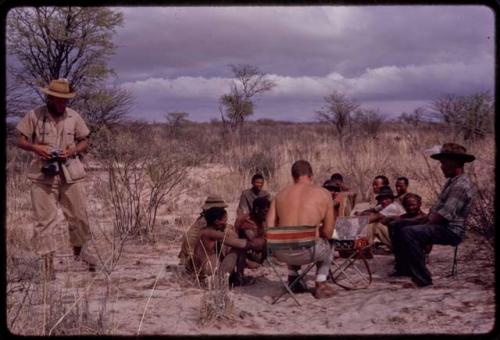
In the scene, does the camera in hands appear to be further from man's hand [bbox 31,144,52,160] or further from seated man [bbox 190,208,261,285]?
seated man [bbox 190,208,261,285]

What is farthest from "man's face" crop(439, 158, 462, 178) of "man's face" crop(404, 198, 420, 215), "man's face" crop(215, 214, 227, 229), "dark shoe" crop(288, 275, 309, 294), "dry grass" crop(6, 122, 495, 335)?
"man's face" crop(215, 214, 227, 229)

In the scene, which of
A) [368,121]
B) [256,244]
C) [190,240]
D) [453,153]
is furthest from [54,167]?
[368,121]

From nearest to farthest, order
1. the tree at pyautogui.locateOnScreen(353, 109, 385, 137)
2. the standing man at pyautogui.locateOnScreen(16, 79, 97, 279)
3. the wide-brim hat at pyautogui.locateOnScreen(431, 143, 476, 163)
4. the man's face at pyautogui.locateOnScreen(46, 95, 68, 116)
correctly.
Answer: the wide-brim hat at pyautogui.locateOnScreen(431, 143, 476, 163)
the standing man at pyautogui.locateOnScreen(16, 79, 97, 279)
the man's face at pyautogui.locateOnScreen(46, 95, 68, 116)
the tree at pyautogui.locateOnScreen(353, 109, 385, 137)

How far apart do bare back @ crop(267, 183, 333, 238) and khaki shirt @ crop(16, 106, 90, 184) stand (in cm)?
219

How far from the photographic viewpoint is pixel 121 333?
4.23 meters

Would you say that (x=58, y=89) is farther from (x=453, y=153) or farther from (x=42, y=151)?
(x=453, y=153)

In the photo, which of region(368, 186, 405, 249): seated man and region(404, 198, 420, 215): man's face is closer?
region(404, 198, 420, 215): man's face

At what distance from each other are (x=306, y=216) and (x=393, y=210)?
205cm

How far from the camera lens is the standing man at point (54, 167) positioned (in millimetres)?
5656

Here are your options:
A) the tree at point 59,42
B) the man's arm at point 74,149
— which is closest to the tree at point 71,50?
the tree at point 59,42

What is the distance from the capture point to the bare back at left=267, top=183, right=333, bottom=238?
5184 mm

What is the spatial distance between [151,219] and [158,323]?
4033mm

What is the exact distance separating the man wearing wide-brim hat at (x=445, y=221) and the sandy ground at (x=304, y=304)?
26 cm

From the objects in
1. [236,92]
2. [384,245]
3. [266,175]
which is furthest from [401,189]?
[236,92]
